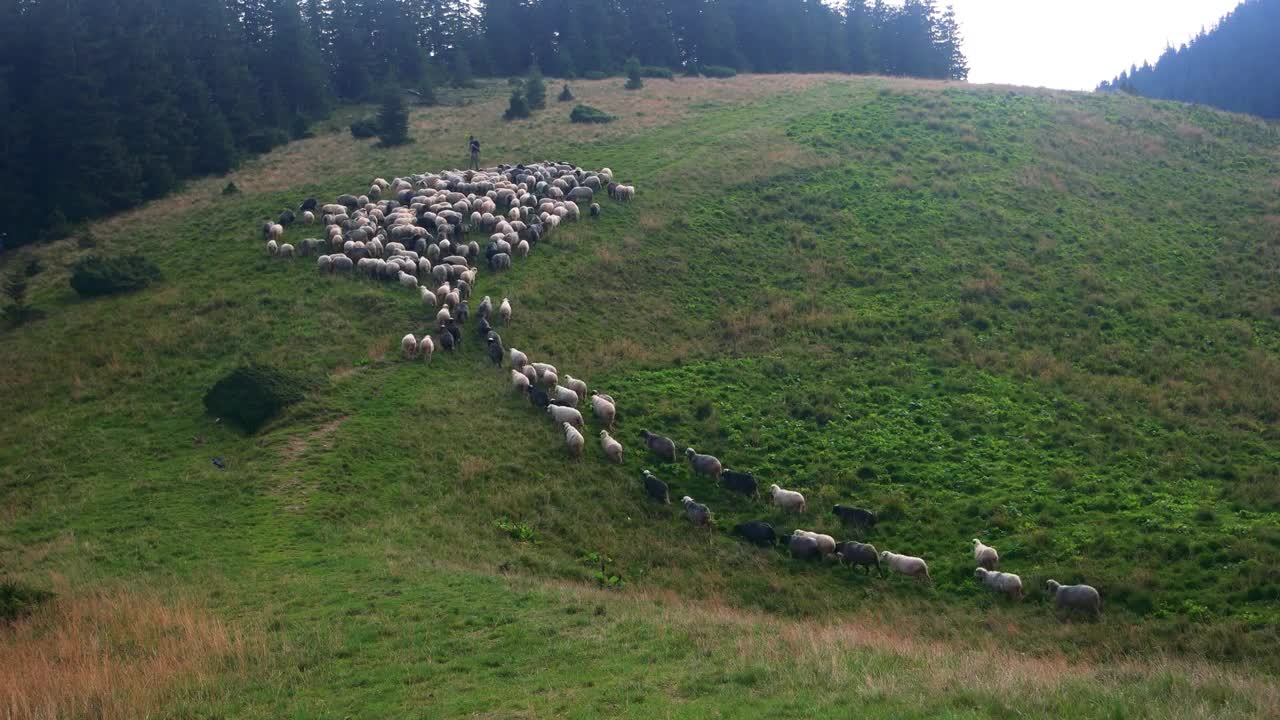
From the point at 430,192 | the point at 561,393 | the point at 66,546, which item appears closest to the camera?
the point at 66,546

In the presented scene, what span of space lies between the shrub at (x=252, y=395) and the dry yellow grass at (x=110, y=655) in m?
8.97

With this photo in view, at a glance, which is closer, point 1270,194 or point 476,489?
point 476,489

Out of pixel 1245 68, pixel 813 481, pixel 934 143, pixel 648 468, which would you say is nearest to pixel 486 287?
pixel 648 468

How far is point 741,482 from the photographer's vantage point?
21.5m

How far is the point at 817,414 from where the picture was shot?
84.1 feet

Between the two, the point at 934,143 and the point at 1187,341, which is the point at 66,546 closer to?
the point at 1187,341

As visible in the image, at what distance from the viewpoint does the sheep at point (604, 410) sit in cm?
2448

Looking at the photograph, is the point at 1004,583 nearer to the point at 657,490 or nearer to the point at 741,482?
the point at 741,482

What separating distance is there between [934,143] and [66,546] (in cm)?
4735

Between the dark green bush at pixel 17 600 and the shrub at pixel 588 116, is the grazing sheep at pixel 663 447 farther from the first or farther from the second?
the shrub at pixel 588 116

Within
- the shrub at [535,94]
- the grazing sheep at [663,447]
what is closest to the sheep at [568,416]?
the grazing sheep at [663,447]

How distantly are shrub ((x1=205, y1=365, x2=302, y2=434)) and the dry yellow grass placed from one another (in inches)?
353

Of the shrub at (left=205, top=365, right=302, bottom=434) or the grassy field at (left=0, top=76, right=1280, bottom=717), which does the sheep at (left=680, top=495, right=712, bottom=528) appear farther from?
the shrub at (left=205, top=365, right=302, bottom=434)

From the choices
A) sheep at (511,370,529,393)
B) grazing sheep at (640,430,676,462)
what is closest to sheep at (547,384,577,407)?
sheep at (511,370,529,393)
